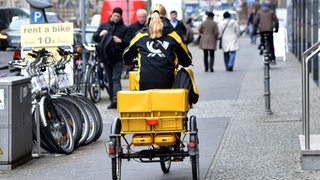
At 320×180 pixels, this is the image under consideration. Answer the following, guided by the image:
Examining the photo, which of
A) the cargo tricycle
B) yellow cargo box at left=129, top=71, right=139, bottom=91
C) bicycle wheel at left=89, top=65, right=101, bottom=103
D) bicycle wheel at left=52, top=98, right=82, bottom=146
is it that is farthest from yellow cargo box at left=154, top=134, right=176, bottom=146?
bicycle wheel at left=89, top=65, right=101, bottom=103

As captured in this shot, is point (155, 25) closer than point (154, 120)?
No

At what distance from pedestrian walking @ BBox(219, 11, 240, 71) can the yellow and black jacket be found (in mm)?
16083

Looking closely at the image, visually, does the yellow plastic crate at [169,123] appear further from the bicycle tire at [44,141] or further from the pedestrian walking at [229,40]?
the pedestrian walking at [229,40]

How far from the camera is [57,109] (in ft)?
35.8

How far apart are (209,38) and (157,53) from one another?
1652cm

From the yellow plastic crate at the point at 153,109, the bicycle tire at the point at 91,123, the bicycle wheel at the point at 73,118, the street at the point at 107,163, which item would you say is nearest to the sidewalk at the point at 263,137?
the street at the point at 107,163

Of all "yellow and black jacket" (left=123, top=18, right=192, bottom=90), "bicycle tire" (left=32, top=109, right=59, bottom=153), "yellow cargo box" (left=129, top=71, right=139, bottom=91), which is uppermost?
"yellow and black jacket" (left=123, top=18, right=192, bottom=90)

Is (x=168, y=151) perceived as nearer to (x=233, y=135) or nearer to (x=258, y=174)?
(x=258, y=174)

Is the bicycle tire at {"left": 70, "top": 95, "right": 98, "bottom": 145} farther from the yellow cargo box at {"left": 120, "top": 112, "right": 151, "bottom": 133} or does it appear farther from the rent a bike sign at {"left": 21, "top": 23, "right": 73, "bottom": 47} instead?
the rent a bike sign at {"left": 21, "top": 23, "right": 73, "bottom": 47}

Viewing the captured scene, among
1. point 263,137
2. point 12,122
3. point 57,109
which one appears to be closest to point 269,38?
point 263,137

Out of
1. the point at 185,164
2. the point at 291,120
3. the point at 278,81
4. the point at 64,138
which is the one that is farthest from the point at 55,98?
the point at 278,81

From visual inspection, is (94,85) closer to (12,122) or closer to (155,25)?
(12,122)

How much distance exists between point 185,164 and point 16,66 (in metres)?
2.63

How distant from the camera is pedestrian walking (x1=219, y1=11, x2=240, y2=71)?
81.8 ft
